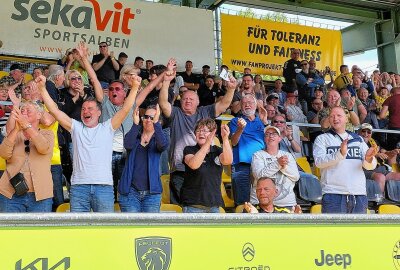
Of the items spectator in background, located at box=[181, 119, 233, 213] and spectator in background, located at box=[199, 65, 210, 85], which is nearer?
spectator in background, located at box=[181, 119, 233, 213]

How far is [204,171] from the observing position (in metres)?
4.40

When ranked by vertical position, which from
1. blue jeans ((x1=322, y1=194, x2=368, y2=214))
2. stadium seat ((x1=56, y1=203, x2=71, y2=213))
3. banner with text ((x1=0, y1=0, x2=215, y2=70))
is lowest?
blue jeans ((x1=322, y1=194, x2=368, y2=214))

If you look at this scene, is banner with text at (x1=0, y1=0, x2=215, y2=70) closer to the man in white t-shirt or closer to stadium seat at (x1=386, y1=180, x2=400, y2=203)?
stadium seat at (x1=386, y1=180, x2=400, y2=203)

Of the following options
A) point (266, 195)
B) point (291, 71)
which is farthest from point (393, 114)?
point (266, 195)

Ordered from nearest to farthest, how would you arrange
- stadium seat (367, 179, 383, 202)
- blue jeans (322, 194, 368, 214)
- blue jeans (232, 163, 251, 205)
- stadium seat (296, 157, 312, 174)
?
blue jeans (322, 194, 368, 214), blue jeans (232, 163, 251, 205), stadium seat (367, 179, 383, 202), stadium seat (296, 157, 312, 174)

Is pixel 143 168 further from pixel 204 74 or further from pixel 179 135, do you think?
pixel 204 74

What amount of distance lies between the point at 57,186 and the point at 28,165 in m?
0.74

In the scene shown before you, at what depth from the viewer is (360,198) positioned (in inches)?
189

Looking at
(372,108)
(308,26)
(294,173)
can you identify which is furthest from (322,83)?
(294,173)

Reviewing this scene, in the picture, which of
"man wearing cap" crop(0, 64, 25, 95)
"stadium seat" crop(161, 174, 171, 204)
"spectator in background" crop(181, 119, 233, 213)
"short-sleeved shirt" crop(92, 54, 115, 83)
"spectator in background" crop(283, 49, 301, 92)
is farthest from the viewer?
"spectator in background" crop(283, 49, 301, 92)

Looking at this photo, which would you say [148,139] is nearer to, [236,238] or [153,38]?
[236,238]

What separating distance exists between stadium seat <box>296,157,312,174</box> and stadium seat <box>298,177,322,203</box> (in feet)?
2.78

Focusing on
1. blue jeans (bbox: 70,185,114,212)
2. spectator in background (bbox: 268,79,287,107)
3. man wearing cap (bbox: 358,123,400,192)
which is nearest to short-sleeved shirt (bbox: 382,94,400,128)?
man wearing cap (bbox: 358,123,400,192)

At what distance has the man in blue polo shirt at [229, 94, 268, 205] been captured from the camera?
209 inches
